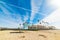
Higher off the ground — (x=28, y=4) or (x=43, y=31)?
(x=28, y=4)

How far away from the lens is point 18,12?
68.2 inches

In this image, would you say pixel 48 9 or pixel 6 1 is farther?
pixel 48 9

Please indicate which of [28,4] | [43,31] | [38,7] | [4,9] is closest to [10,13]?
[4,9]

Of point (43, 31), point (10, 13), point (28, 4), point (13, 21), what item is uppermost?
point (28, 4)

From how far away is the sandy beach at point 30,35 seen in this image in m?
1.66

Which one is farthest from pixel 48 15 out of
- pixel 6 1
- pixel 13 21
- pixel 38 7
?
pixel 6 1

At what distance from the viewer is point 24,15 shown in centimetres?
175

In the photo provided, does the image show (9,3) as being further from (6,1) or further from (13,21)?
(13,21)

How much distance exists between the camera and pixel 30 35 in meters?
1.72

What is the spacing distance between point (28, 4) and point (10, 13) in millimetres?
269

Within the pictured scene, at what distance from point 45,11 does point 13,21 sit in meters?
0.46

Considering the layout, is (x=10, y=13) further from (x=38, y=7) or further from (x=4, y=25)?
(x=38, y=7)

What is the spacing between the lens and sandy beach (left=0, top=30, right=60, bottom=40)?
166cm

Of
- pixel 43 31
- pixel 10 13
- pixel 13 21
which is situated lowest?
pixel 43 31
